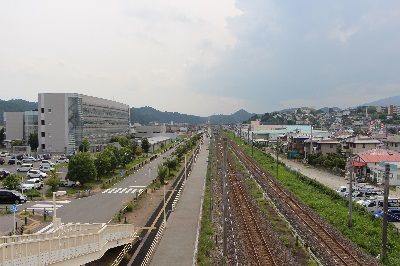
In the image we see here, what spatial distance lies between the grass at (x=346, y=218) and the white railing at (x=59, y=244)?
11.1 metres

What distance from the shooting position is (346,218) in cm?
2138

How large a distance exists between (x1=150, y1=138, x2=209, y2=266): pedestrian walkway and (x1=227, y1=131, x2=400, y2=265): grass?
7.64 meters

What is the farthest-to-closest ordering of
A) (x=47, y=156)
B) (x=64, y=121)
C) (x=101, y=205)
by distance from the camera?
(x=64, y=121)
(x=47, y=156)
(x=101, y=205)

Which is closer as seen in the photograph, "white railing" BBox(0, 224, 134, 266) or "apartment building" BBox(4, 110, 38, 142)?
"white railing" BBox(0, 224, 134, 266)

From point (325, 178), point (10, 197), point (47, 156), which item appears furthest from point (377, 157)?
point (47, 156)

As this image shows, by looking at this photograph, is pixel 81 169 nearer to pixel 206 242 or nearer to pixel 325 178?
pixel 206 242

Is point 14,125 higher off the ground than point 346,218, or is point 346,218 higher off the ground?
point 14,125

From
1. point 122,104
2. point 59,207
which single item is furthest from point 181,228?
point 122,104

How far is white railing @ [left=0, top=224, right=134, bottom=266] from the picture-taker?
30.9 ft

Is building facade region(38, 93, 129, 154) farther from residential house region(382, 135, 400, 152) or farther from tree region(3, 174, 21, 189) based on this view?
residential house region(382, 135, 400, 152)

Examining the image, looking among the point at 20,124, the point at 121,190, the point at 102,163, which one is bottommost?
the point at 121,190

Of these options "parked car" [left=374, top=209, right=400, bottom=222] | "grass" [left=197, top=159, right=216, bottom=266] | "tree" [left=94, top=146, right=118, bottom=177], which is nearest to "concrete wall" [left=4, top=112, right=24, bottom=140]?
"tree" [left=94, top=146, right=118, bottom=177]

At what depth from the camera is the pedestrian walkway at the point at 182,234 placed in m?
14.8

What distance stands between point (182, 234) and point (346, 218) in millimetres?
9757
